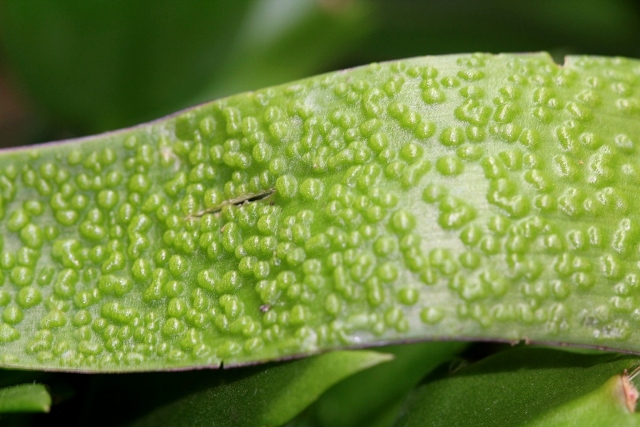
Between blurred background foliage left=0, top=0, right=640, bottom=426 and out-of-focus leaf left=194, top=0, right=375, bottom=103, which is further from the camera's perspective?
out-of-focus leaf left=194, top=0, right=375, bottom=103

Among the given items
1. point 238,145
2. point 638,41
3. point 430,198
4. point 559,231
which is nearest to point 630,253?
point 559,231

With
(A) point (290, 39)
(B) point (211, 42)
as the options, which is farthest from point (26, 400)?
(A) point (290, 39)

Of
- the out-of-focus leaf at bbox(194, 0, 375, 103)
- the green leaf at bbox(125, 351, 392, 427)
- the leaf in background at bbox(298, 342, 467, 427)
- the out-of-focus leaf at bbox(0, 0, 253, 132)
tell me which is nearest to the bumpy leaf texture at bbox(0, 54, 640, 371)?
the green leaf at bbox(125, 351, 392, 427)

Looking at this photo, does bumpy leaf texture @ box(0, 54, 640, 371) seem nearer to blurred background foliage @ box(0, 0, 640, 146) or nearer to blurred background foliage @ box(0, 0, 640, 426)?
blurred background foliage @ box(0, 0, 640, 426)

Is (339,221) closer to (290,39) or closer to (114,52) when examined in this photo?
(114,52)

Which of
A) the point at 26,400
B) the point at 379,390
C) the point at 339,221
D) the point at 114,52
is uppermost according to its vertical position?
the point at 114,52

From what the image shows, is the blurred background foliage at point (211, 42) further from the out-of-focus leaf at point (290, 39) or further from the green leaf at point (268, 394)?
A: the green leaf at point (268, 394)

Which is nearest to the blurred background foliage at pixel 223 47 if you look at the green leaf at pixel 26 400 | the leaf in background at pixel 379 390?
the leaf in background at pixel 379 390
